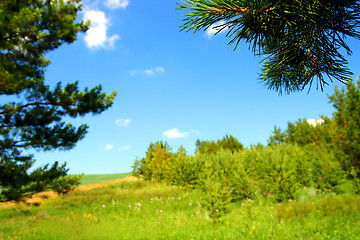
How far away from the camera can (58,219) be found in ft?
30.2

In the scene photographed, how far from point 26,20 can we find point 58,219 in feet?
23.8

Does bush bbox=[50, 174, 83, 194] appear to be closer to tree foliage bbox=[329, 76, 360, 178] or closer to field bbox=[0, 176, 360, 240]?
field bbox=[0, 176, 360, 240]

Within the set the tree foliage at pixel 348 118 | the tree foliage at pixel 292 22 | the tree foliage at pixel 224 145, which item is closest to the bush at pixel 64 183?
the tree foliage at pixel 292 22

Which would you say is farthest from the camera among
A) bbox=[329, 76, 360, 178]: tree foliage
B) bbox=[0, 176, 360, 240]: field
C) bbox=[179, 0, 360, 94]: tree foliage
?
bbox=[329, 76, 360, 178]: tree foliage

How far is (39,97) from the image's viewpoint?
7.86 meters

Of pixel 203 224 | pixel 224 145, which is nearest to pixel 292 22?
pixel 203 224

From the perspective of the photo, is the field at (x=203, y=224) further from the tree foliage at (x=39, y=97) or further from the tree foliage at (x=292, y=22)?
the tree foliage at (x=292, y=22)

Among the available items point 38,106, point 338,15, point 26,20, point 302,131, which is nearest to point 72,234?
point 38,106

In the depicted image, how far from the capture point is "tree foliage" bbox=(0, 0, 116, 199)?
705 centimetres

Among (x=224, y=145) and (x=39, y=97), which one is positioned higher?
(x=224, y=145)

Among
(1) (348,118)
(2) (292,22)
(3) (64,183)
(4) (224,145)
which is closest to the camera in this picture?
(2) (292,22)

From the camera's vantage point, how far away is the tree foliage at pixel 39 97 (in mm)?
7047

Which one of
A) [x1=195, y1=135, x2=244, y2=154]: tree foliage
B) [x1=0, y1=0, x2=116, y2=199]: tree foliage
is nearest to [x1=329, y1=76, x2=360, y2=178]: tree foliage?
[x1=0, y1=0, x2=116, y2=199]: tree foliage

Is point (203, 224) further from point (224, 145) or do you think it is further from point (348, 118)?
point (224, 145)
